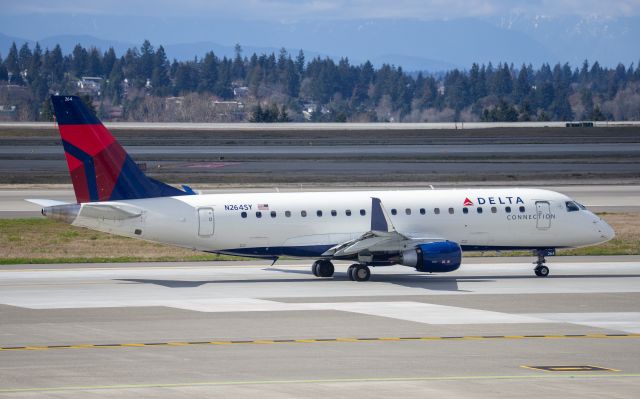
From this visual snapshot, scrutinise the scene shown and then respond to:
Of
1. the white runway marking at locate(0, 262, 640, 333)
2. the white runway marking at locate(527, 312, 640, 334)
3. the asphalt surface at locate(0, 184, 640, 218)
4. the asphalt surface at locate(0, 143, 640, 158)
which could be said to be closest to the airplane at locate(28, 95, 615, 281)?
the white runway marking at locate(0, 262, 640, 333)

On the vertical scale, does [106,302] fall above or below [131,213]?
below

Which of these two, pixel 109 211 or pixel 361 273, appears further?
pixel 361 273

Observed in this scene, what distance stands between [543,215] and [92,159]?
16.8 meters

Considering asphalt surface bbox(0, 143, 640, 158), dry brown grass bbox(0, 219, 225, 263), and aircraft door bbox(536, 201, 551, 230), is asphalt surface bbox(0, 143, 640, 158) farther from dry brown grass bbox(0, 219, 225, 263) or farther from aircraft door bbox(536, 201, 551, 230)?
aircraft door bbox(536, 201, 551, 230)

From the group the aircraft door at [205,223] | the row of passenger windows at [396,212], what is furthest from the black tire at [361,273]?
the aircraft door at [205,223]

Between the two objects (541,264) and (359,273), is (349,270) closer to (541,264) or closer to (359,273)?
(359,273)

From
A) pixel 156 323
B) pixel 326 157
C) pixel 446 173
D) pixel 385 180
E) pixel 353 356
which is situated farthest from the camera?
pixel 326 157

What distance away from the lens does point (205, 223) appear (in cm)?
3859

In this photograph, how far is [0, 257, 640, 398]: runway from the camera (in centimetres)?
2258

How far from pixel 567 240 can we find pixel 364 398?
22.3 meters

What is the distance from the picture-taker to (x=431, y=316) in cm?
3150

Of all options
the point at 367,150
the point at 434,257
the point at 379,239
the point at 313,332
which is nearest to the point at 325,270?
the point at 379,239

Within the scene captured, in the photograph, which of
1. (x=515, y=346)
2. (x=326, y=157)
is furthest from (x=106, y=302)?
(x=326, y=157)

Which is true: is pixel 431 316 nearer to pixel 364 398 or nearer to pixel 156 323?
pixel 156 323
